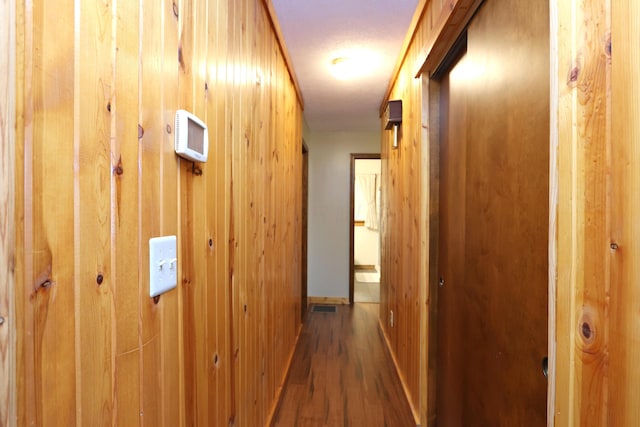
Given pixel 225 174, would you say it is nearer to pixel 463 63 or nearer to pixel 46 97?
pixel 46 97

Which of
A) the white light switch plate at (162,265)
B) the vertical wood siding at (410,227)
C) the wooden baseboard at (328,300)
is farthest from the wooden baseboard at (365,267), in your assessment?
the white light switch plate at (162,265)

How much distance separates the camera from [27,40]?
1.29 feet

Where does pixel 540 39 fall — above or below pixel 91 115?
above

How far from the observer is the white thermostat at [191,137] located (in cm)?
72

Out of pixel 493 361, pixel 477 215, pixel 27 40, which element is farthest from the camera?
pixel 477 215

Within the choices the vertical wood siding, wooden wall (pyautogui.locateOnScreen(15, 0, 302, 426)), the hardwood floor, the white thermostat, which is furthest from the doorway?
the white thermostat

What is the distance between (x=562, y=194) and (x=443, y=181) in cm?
99

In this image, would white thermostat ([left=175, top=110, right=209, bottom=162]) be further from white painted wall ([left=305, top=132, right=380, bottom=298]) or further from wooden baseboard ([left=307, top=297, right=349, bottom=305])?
wooden baseboard ([left=307, top=297, right=349, bottom=305])

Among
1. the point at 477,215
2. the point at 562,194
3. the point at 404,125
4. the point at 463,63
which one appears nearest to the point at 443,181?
the point at 477,215

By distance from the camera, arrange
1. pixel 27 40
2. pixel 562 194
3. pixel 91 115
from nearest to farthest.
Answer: pixel 27 40 < pixel 91 115 < pixel 562 194

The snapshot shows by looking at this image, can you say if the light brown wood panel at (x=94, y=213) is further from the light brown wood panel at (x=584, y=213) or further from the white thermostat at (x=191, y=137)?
the light brown wood panel at (x=584, y=213)

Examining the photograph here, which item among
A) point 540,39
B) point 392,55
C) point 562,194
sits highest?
point 392,55

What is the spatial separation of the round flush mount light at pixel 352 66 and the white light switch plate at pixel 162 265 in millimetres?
2004

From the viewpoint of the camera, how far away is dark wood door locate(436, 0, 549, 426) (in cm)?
80
